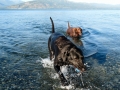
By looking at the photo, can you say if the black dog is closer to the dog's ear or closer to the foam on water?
the dog's ear

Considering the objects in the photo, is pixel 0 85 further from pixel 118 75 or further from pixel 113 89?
pixel 118 75

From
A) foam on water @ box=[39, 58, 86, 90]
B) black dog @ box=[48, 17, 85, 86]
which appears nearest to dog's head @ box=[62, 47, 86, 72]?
black dog @ box=[48, 17, 85, 86]

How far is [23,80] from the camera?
8312 mm

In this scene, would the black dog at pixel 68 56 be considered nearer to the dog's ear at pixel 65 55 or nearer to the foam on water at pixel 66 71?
the dog's ear at pixel 65 55

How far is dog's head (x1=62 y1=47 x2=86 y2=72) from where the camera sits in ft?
23.1

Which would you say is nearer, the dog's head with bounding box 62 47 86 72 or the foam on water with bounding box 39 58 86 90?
the dog's head with bounding box 62 47 86 72

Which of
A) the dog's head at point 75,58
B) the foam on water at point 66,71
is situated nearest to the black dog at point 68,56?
the dog's head at point 75,58

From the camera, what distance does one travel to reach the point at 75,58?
7102 millimetres

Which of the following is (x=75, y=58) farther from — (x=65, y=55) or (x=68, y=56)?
(x=65, y=55)

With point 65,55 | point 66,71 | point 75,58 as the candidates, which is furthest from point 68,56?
point 66,71

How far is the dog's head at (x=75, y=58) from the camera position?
7.03 meters

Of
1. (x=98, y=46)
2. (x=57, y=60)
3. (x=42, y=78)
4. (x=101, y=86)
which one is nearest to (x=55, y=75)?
(x=42, y=78)

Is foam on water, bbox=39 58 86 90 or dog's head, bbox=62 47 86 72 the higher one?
dog's head, bbox=62 47 86 72

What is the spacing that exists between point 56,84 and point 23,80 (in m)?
1.55
